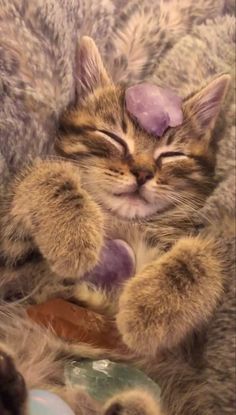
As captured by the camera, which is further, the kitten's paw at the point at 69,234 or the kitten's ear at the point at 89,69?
the kitten's ear at the point at 89,69

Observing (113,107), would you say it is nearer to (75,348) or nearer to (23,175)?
(23,175)

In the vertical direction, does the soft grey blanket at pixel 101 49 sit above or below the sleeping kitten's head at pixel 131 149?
above

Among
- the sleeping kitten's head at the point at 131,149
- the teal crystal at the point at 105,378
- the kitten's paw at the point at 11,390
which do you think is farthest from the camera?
the sleeping kitten's head at the point at 131,149

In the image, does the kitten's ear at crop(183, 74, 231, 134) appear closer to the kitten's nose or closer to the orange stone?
the kitten's nose

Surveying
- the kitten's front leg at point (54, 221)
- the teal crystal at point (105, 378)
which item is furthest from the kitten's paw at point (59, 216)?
the teal crystal at point (105, 378)

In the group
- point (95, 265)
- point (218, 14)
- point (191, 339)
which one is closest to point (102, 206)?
point (95, 265)

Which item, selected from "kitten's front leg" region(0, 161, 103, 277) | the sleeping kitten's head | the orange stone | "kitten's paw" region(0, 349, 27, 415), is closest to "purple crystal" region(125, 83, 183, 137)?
the sleeping kitten's head

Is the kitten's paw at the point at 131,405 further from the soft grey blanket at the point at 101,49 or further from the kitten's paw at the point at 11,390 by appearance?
the soft grey blanket at the point at 101,49

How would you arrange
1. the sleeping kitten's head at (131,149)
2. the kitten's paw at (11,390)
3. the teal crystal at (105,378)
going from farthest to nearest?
the sleeping kitten's head at (131,149)
the teal crystal at (105,378)
the kitten's paw at (11,390)
